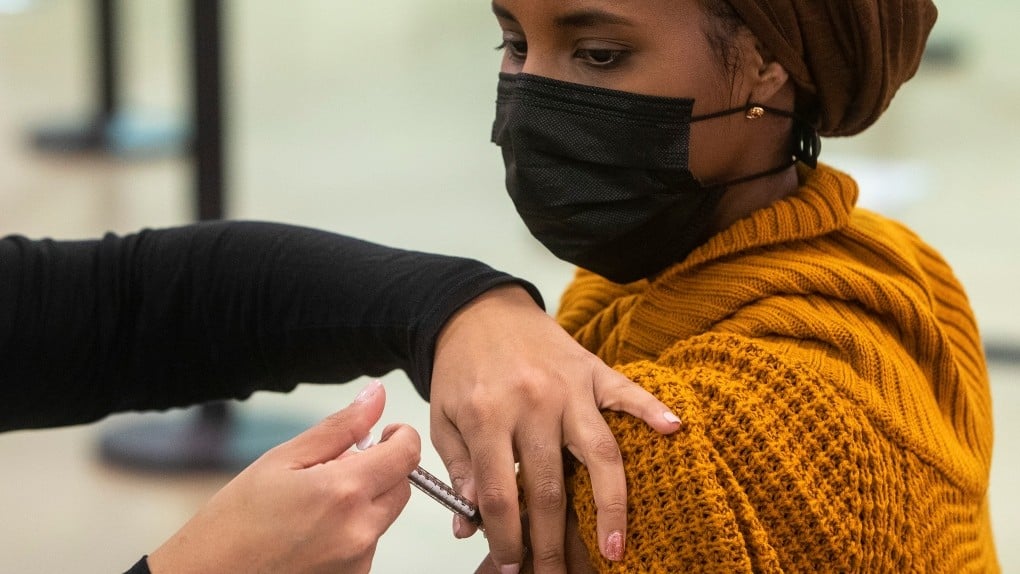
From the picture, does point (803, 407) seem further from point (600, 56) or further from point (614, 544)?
point (600, 56)

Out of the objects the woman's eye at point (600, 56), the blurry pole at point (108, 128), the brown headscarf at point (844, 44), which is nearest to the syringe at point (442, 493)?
the woman's eye at point (600, 56)

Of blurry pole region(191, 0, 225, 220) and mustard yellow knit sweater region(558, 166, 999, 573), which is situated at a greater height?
mustard yellow knit sweater region(558, 166, 999, 573)

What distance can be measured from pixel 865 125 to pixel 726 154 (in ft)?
0.66

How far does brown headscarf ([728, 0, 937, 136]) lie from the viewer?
117cm

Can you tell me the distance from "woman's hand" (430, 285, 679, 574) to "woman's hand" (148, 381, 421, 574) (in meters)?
0.06

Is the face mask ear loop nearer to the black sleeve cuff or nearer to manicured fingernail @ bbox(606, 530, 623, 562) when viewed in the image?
manicured fingernail @ bbox(606, 530, 623, 562)

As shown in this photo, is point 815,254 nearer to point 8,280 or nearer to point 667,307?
point 667,307

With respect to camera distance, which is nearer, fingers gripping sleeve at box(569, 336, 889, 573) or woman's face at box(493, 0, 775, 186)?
fingers gripping sleeve at box(569, 336, 889, 573)

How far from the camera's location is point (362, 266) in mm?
1384

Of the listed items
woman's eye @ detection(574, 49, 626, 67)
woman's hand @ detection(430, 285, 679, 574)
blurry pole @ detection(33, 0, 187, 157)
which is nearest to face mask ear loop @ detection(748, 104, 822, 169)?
woman's eye @ detection(574, 49, 626, 67)

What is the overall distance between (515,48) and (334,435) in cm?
45

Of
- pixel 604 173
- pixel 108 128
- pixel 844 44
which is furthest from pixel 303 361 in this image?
pixel 108 128

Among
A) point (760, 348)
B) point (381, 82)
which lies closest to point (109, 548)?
point (760, 348)

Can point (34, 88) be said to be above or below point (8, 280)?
below
